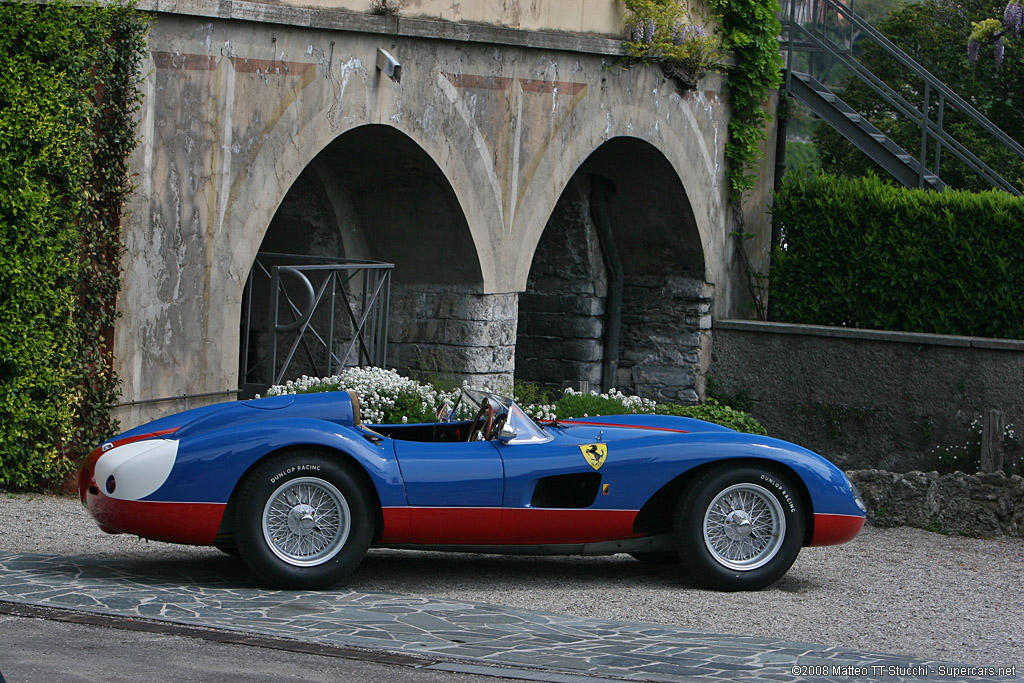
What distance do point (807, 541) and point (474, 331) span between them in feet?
18.5

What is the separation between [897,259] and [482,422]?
9.63m

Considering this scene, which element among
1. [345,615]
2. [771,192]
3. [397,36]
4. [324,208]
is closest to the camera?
[345,615]

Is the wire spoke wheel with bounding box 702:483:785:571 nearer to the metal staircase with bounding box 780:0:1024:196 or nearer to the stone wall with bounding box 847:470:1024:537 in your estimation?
the stone wall with bounding box 847:470:1024:537

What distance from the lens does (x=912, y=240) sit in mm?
15172

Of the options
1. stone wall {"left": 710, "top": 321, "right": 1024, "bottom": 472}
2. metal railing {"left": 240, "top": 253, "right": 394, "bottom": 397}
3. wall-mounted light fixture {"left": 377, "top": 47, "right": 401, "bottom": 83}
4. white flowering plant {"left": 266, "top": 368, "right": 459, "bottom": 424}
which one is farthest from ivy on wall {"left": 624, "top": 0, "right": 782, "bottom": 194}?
white flowering plant {"left": 266, "top": 368, "right": 459, "bottom": 424}

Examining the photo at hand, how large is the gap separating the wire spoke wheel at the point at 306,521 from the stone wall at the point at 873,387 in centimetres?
962

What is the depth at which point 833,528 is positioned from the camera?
6746mm

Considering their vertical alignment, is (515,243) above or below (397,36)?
below

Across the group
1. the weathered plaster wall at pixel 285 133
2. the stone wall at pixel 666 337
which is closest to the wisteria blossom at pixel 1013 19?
the stone wall at pixel 666 337

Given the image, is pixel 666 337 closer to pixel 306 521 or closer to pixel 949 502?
pixel 949 502

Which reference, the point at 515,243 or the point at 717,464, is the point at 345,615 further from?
the point at 515,243

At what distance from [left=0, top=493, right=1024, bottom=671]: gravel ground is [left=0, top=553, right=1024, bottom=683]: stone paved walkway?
25cm

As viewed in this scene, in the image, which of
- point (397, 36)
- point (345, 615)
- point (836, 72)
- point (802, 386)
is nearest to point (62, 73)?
point (397, 36)

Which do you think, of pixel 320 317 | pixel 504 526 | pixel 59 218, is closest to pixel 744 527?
pixel 504 526
